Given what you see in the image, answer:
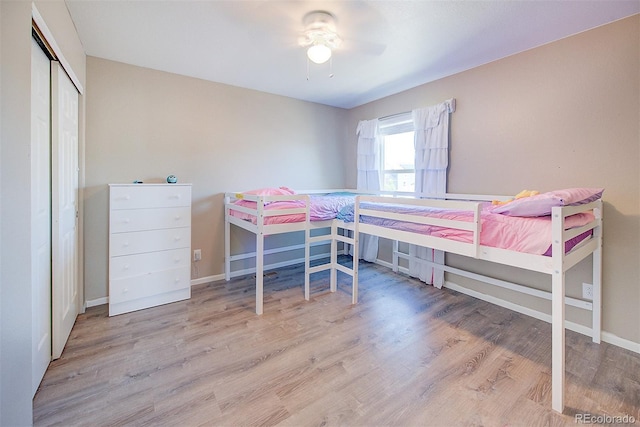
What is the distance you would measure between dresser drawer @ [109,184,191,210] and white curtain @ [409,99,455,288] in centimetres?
245

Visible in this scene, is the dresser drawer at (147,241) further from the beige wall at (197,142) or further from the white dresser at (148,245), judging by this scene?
the beige wall at (197,142)

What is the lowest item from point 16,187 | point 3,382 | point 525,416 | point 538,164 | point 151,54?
point 525,416

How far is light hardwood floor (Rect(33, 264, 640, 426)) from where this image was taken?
1351 millimetres

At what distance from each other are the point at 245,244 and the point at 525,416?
111 inches

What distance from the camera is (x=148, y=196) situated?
95.3 inches

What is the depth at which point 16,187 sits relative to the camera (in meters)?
1.10

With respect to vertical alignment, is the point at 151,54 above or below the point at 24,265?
above

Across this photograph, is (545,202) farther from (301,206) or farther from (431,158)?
(301,206)

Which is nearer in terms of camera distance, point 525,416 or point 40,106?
point 525,416

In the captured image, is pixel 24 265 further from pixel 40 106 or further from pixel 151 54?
pixel 151 54

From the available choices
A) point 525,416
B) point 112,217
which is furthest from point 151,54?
point 525,416

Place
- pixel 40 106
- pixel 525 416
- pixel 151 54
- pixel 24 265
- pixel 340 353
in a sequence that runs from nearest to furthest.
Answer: pixel 24 265 → pixel 525 416 → pixel 40 106 → pixel 340 353 → pixel 151 54

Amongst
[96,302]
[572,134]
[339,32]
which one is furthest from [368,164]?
[96,302]

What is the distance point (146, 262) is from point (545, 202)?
296 cm
